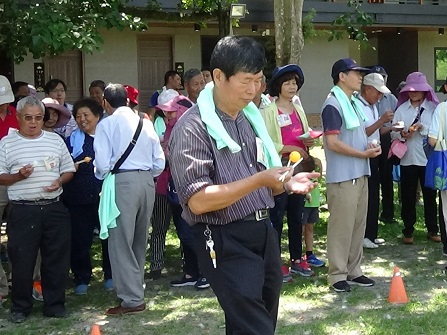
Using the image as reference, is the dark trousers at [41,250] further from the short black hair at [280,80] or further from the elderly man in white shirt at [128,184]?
the short black hair at [280,80]

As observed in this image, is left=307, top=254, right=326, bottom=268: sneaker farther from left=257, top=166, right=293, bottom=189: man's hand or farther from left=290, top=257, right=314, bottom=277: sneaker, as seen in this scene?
left=257, top=166, right=293, bottom=189: man's hand

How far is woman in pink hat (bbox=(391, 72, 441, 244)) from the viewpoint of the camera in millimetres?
8031

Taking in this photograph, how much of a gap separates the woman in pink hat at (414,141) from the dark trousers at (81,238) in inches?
144

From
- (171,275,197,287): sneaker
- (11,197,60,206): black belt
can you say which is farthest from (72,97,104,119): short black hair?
(171,275,197,287): sneaker

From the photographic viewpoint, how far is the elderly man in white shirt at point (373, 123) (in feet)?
21.6

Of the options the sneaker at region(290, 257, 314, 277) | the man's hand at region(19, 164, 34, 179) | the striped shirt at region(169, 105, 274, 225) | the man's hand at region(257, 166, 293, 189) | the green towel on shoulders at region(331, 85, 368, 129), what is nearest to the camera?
the man's hand at region(257, 166, 293, 189)

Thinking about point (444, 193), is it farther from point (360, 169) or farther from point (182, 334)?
point (182, 334)

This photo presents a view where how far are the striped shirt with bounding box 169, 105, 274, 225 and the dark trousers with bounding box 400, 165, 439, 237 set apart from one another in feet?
16.9

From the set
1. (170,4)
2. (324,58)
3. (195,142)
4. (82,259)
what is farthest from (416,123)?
(324,58)

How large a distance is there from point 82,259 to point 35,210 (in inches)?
42.2

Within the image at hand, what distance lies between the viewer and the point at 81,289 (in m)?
6.68

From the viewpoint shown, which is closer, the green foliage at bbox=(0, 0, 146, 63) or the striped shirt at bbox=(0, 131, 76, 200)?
the striped shirt at bbox=(0, 131, 76, 200)

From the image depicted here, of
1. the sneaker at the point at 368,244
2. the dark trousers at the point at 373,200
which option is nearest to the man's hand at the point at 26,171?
the dark trousers at the point at 373,200

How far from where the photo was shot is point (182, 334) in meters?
5.42
